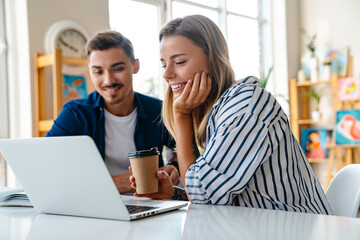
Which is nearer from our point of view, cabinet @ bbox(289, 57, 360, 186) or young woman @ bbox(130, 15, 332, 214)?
young woman @ bbox(130, 15, 332, 214)

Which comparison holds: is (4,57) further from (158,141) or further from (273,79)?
(273,79)

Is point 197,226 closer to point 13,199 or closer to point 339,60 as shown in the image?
point 13,199

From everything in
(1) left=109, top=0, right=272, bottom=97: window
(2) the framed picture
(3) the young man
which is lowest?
(2) the framed picture

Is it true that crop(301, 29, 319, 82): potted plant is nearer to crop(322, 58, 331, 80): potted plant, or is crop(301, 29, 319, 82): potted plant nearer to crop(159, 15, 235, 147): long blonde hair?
crop(322, 58, 331, 80): potted plant

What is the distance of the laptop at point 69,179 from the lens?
0.86 m

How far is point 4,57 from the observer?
10.4 ft

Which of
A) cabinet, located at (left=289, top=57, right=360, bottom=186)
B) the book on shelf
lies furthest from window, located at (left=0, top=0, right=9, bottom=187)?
cabinet, located at (left=289, top=57, right=360, bottom=186)

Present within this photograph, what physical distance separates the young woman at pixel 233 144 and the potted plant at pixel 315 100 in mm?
4356

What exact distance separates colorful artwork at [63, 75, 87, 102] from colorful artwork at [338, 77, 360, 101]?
338 centimetres

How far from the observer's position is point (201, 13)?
193 inches

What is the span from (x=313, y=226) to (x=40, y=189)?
2.13ft

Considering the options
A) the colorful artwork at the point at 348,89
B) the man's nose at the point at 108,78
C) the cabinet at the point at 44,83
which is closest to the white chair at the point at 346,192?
the man's nose at the point at 108,78

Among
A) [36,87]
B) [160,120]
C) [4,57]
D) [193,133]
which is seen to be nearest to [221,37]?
[193,133]

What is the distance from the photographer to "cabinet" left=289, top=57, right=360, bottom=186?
16.4 ft
